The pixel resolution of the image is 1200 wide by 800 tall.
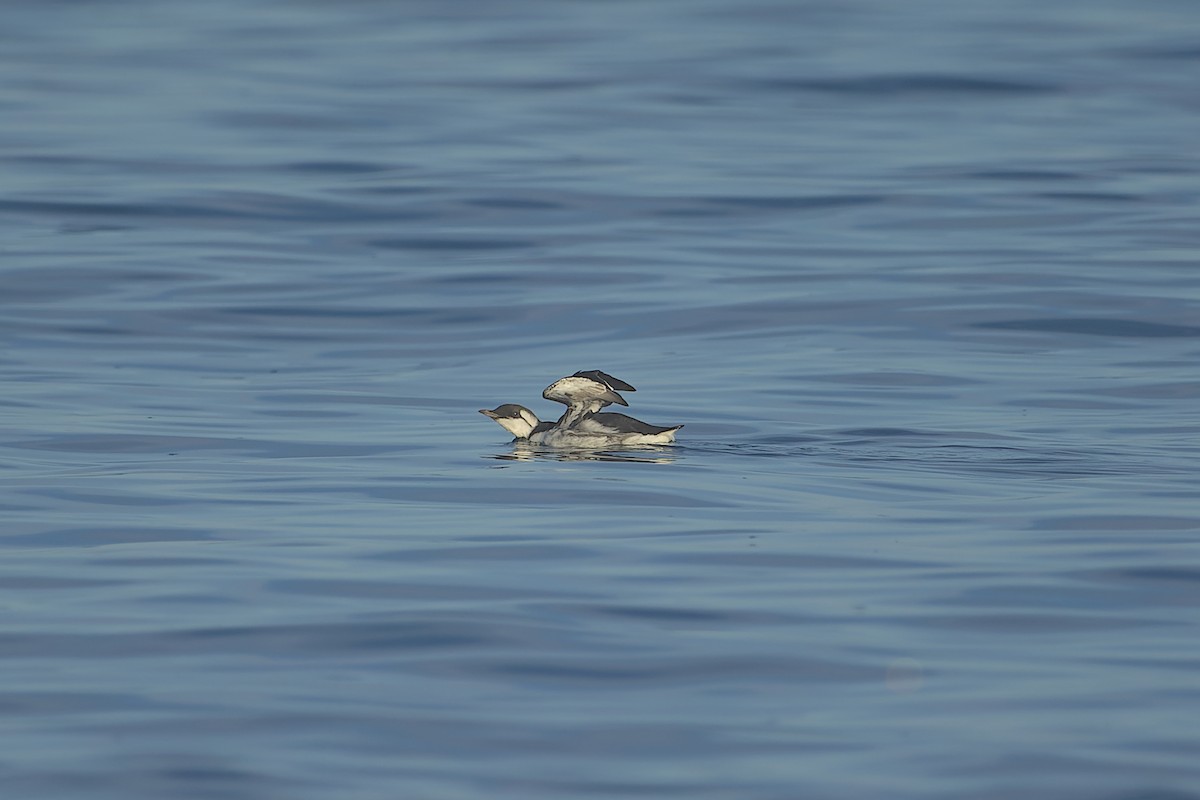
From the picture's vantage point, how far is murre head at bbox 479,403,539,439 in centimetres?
1611

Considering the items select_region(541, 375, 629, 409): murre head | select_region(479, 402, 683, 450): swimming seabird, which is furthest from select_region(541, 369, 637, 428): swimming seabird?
select_region(479, 402, 683, 450): swimming seabird

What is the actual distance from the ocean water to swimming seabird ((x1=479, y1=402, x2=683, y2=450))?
0.25m

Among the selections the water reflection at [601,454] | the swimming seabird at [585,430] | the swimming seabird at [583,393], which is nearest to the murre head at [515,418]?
the swimming seabird at [585,430]

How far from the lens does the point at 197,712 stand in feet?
25.6

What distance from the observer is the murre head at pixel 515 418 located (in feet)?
52.9

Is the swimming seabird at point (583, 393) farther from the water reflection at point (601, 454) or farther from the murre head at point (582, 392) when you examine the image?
the water reflection at point (601, 454)

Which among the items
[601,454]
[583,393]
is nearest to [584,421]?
[583,393]

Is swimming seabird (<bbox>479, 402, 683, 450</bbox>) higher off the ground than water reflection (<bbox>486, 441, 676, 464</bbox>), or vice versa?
swimming seabird (<bbox>479, 402, 683, 450</bbox>)

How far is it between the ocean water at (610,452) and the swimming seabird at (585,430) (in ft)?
0.81

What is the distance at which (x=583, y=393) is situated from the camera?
1592cm

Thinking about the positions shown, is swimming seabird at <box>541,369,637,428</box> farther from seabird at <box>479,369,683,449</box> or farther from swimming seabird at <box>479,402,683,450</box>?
swimming seabird at <box>479,402,683,450</box>

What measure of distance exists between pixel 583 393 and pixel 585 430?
1.45ft

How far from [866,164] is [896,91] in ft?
23.4

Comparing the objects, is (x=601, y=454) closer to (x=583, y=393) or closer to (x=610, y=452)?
(x=610, y=452)
